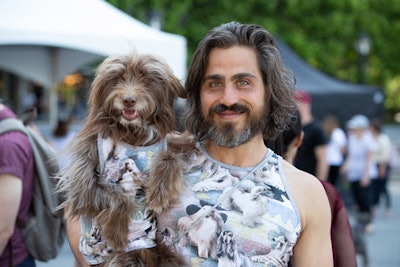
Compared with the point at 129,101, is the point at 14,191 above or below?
below

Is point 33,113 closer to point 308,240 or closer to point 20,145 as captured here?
point 20,145

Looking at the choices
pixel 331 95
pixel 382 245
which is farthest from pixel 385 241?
pixel 331 95

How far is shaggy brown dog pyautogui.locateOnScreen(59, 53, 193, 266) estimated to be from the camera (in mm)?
2891

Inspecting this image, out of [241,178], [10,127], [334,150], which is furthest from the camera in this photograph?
[334,150]

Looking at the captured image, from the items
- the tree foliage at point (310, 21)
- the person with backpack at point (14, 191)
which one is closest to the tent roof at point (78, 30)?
the person with backpack at point (14, 191)

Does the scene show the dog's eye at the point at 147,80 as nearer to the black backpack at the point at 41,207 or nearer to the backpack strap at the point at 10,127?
the backpack strap at the point at 10,127

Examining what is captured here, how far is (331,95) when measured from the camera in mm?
17125

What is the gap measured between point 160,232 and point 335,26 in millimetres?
24123

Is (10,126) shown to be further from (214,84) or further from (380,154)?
(380,154)

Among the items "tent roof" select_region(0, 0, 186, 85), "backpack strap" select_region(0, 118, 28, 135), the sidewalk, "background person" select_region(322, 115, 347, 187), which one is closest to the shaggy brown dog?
"backpack strap" select_region(0, 118, 28, 135)

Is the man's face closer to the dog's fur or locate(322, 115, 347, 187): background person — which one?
the dog's fur

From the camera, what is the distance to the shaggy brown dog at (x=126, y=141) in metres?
2.89

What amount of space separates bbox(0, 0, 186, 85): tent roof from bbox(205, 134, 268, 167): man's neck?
3.69 meters

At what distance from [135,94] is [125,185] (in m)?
0.32
